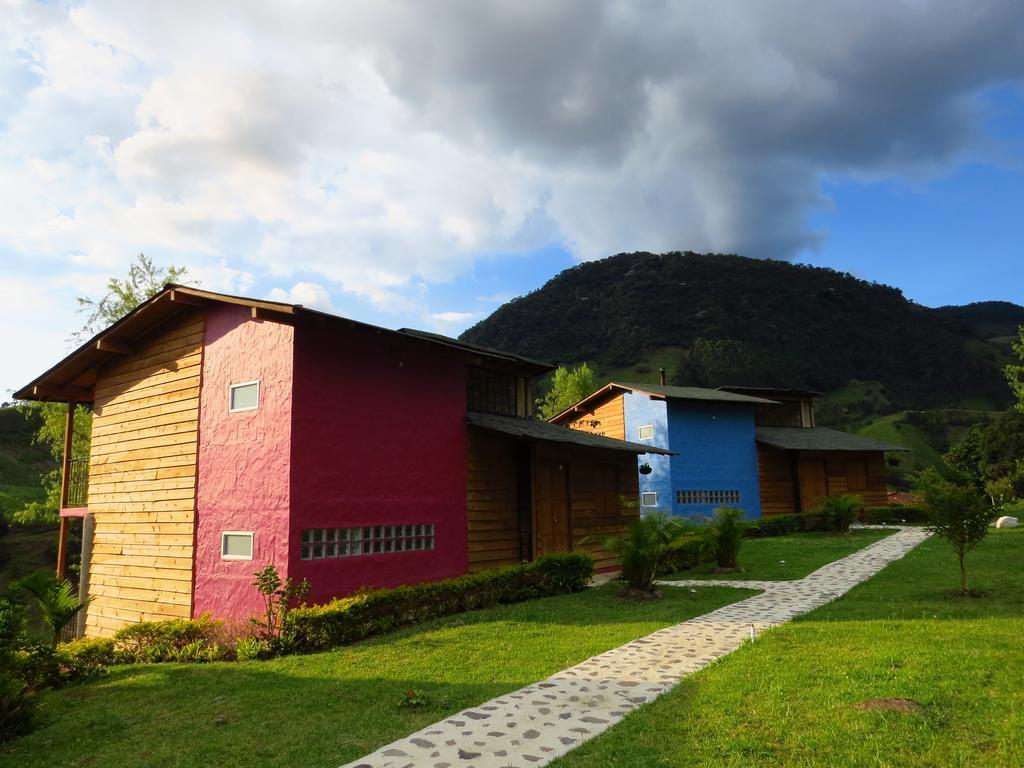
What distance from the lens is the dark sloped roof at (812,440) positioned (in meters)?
29.8

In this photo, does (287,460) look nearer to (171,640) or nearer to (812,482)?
(171,640)

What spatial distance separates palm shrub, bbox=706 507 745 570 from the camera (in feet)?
55.4

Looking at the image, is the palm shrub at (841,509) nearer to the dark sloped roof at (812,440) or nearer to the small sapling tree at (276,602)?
the dark sloped roof at (812,440)

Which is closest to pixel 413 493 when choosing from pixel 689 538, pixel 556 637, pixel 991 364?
pixel 556 637

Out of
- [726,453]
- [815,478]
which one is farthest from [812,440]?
[726,453]

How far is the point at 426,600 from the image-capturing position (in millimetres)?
11883

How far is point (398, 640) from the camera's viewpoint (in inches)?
408

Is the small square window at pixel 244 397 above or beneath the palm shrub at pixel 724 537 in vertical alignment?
above

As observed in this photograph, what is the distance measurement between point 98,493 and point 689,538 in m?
13.9

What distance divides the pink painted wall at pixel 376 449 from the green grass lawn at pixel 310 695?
201 centimetres

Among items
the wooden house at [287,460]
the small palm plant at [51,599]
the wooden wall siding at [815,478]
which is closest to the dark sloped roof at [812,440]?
the wooden wall siding at [815,478]

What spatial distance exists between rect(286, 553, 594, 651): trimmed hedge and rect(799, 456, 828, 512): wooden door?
1932 centimetres

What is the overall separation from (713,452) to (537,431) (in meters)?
15.2

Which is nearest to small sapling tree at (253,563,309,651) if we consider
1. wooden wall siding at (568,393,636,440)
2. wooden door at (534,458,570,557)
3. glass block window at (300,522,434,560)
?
glass block window at (300,522,434,560)
